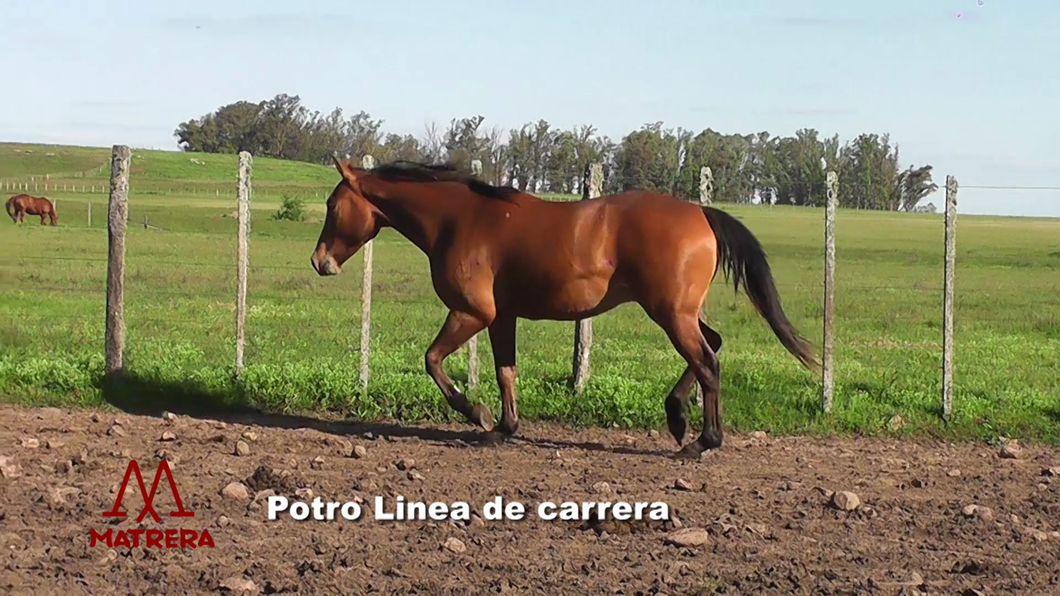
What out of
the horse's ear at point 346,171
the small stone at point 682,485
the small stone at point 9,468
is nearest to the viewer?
the small stone at point 9,468

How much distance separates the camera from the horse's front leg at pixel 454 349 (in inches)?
324

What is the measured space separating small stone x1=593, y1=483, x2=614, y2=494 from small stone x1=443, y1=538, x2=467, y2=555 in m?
1.43

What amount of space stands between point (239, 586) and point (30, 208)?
25.8m

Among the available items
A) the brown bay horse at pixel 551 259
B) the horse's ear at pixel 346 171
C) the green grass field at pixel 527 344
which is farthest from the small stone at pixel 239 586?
the green grass field at pixel 527 344

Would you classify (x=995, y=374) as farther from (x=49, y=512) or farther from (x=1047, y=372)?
(x=49, y=512)

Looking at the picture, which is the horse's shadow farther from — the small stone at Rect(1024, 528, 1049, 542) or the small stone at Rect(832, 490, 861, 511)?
the small stone at Rect(1024, 528, 1049, 542)

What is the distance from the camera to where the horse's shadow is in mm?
8539

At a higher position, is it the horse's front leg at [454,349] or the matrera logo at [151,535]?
the horse's front leg at [454,349]

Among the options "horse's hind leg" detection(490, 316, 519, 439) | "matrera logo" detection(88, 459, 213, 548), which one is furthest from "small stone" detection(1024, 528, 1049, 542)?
"matrera logo" detection(88, 459, 213, 548)

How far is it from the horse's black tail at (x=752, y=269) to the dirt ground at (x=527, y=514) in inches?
31.3

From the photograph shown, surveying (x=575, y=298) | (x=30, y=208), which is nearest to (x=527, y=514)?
(x=575, y=298)

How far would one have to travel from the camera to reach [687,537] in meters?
5.68

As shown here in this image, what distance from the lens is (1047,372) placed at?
11.9 metres

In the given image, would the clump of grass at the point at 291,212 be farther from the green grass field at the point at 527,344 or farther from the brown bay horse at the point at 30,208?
the green grass field at the point at 527,344
